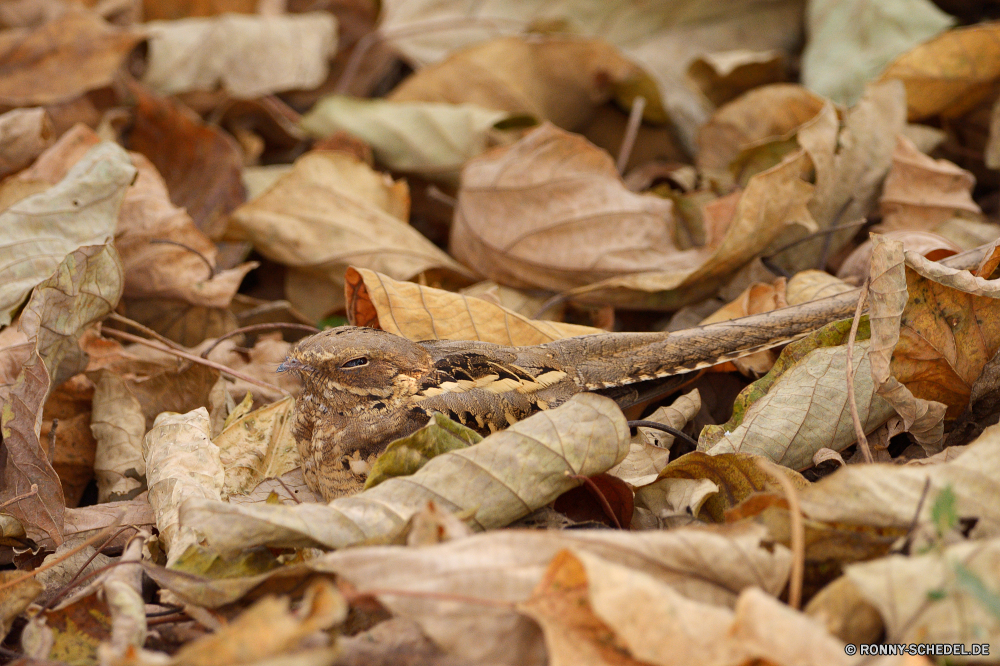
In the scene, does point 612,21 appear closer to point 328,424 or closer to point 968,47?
point 968,47

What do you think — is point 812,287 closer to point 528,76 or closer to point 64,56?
point 528,76

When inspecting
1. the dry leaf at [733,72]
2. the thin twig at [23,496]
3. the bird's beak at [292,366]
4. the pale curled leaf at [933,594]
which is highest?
the dry leaf at [733,72]

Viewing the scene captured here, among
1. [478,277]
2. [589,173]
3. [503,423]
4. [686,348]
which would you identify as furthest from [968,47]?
[503,423]

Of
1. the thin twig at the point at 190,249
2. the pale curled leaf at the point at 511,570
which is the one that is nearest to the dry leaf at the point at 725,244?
the thin twig at the point at 190,249

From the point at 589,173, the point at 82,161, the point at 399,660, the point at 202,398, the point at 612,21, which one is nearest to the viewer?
the point at 399,660

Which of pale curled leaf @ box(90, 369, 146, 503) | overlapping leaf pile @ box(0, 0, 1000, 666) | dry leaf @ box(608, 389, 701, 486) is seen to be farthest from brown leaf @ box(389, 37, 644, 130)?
pale curled leaf @ box(90, 369, 146, 503)

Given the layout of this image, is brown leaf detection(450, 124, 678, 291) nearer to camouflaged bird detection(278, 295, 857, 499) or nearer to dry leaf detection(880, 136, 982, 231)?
camouflaged bird detection(278, 295, 857, 499)

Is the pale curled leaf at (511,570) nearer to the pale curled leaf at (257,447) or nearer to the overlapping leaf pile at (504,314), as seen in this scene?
the overlapping leaf pile at (504,314)
